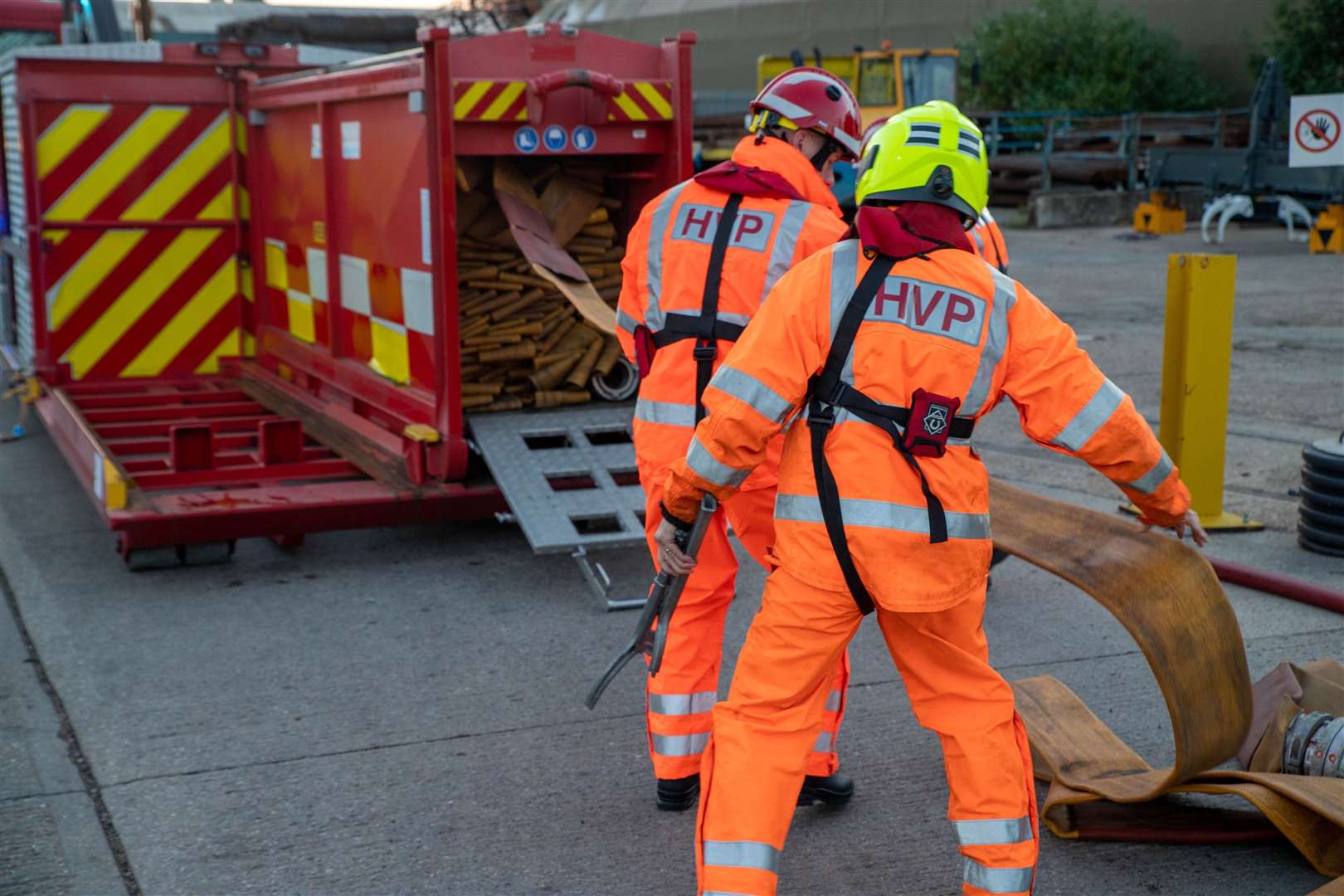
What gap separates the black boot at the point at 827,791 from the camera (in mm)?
3822

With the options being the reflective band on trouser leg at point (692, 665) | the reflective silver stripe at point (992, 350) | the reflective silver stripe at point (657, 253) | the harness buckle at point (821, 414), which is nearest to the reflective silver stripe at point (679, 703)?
the reflective band on trouser leg at point (692, 665)

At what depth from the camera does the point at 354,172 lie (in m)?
6.86

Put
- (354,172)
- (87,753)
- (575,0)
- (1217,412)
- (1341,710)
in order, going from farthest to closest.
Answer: (575,0)
(354,172)
(1217,412)
(87,753)
(1341,710)

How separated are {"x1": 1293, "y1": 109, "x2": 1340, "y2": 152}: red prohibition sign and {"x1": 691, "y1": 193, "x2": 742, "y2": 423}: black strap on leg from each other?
7.37 m

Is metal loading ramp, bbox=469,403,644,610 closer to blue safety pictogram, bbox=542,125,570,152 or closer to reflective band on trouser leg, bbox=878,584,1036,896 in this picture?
blue safety pictogram, bbox=542,125,570,152

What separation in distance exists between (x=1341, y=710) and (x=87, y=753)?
3450mm

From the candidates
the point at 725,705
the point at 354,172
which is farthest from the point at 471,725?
the point at 354,172

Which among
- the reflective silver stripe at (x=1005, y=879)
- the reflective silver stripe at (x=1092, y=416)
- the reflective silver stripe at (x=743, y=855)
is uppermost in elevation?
the reflective silver stripe at (x=1092, y=416)

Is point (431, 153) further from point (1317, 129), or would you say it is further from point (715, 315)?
point (1317, 129)

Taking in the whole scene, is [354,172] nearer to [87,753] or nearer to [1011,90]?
[87,753]

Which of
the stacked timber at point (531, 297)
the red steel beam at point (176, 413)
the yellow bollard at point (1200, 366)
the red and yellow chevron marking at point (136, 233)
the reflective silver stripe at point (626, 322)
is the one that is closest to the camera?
the reflective silver stripe at point (626, 322)

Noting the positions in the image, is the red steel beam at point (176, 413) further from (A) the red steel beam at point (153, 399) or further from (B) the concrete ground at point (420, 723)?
(B) the concrete ground at point (420, 723)

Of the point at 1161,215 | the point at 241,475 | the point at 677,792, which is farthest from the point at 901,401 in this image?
the point at 1161,215

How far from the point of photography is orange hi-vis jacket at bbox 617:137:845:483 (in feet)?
12.3
